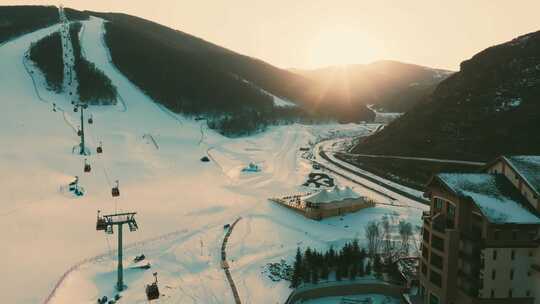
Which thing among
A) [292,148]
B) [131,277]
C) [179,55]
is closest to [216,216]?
[131,277]

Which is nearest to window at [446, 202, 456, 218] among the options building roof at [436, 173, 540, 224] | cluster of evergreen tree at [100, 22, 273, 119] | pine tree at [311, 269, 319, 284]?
building roof at [436, 173, 540, 224]

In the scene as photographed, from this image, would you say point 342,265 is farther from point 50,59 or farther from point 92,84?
point 50,59

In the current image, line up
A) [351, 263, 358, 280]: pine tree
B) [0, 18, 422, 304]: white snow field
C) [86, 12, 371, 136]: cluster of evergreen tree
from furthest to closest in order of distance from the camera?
[86, 12, 371, 136]: cluster of evergreen tree
[351, 263, 358, 280]: pine tree
[0, 18, 422, 304]: white snow field

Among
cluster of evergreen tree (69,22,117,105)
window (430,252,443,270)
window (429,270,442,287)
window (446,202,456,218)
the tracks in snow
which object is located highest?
cluster of evergreen tree (69,22,117,105)

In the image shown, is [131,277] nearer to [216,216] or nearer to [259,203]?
[216,216]

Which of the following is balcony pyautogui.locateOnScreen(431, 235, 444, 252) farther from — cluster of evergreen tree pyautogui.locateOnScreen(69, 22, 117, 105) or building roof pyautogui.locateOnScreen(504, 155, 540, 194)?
cluster of evergreen tree pyautogui.locateOnScreen(69, 22, 117, 105)
